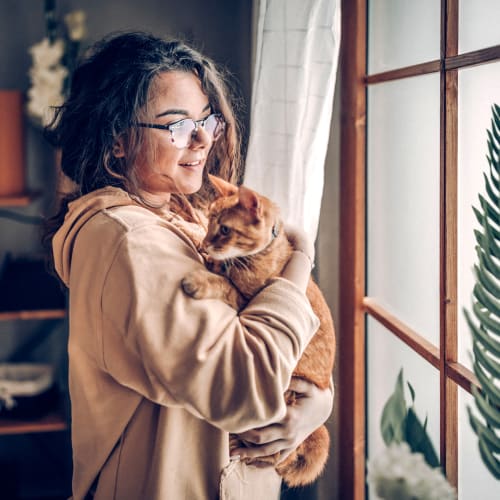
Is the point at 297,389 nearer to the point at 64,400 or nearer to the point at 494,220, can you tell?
the point at 494,220

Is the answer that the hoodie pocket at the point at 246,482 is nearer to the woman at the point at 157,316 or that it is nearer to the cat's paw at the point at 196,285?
the woman at the point at 157,316

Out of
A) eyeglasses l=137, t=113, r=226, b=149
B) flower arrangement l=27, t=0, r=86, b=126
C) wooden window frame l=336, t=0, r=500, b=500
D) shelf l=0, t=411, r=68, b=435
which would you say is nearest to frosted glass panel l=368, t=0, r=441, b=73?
wooden window frame l=336, t=0, r=500, b=500

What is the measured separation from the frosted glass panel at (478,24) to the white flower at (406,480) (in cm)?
66

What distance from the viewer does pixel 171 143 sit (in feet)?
4.11

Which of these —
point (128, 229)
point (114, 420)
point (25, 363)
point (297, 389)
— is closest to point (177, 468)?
point (114, 420)

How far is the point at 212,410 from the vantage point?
1024 mm

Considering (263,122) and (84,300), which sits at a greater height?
(263,122)

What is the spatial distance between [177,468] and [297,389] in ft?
0.88

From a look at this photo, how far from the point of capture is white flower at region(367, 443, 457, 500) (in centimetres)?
89

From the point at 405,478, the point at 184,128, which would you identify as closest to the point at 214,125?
the point at 184,128


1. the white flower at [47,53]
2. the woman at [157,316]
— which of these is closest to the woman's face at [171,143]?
the woman at [157,316]

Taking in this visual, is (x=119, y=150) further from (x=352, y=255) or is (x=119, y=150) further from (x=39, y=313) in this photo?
(x=39, y=313)

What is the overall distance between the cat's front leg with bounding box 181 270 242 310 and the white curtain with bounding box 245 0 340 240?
45cm

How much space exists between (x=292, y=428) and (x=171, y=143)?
0.58 metres
